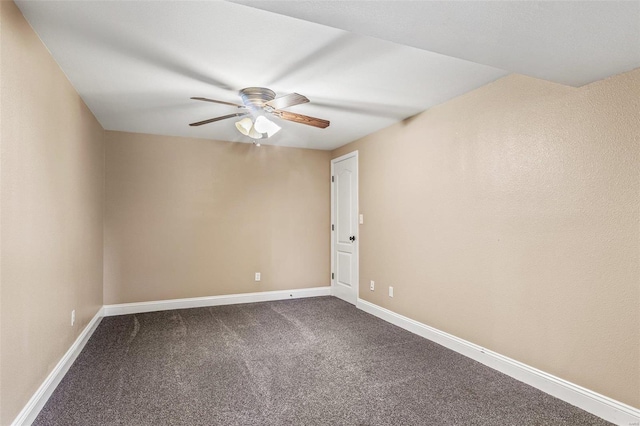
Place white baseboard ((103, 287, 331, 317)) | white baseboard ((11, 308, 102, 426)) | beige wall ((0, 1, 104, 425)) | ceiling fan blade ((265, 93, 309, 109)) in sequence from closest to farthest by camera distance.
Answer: beige wall ((0, 1, 104, 425)) < white baseboard ((11, 308, 102, 426)) < ceiling fan blade ((265, 93, 309, 109)) < white baseboard ((103, 287, 331, 317))

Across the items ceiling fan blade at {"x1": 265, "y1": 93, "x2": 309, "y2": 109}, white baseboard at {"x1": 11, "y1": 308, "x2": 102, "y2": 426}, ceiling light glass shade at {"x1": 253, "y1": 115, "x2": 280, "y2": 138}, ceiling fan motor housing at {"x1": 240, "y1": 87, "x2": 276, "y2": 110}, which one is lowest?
white baseboard at {"x1": 11, "y1": 308, "x2": 102, "y2": 426}

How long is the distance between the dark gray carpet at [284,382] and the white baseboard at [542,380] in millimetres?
65

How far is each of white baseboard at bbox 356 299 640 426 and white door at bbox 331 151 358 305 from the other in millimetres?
1424

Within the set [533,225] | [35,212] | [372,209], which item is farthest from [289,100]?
[372,209]

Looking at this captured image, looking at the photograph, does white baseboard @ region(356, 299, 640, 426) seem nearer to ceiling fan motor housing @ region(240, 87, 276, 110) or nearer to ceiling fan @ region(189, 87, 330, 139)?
ceiling fan @ region(189, 87, 330, 139)

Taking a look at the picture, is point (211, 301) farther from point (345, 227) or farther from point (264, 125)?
point (264, 125)

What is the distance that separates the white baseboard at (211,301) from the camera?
445cm

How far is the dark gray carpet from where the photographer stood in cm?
210

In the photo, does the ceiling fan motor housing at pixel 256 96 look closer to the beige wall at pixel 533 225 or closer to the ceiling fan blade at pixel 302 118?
the ceiling fan blade at pixel 302 118

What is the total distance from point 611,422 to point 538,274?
934 millimetres

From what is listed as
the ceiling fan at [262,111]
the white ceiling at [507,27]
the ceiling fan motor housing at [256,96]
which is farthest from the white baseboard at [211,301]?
the white ceiling at [507,27]

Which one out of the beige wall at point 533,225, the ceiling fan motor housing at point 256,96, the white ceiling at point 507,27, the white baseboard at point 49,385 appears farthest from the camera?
the ceiling fan motor housing at point 256,96

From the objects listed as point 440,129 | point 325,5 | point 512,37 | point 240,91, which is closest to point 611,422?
point 512,37

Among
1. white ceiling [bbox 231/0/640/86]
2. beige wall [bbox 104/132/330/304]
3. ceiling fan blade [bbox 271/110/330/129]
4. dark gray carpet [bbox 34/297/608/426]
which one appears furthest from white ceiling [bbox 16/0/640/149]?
dark gray carpet [bbox 34/297/608/426]
